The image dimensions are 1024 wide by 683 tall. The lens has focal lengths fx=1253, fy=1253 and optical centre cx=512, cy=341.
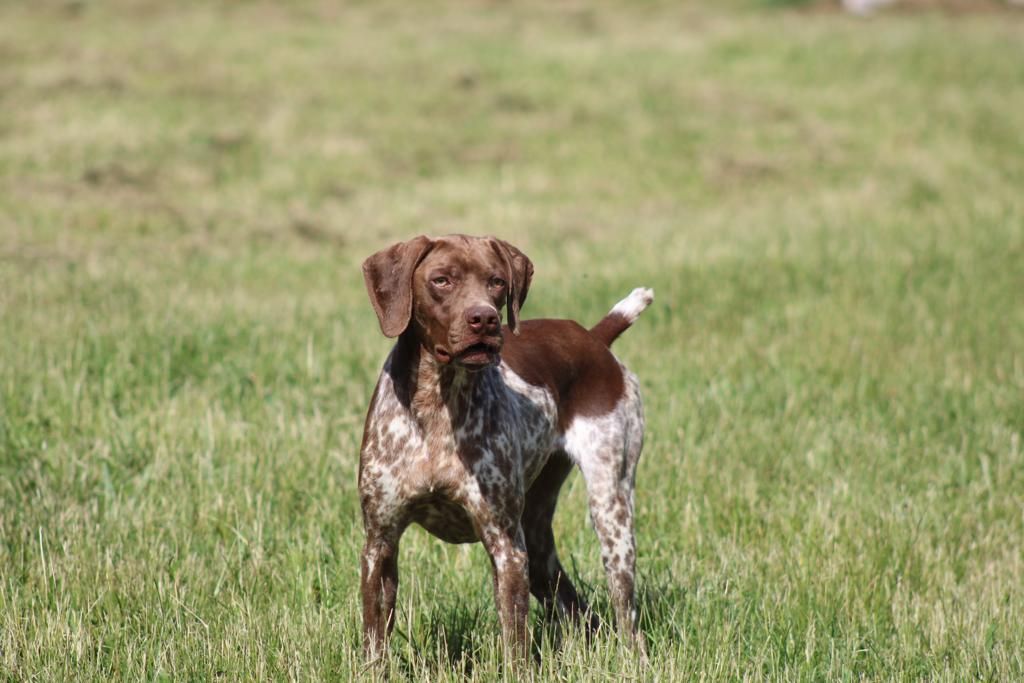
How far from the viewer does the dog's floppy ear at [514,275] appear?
4477 mm

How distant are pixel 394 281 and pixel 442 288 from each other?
7.3 inches

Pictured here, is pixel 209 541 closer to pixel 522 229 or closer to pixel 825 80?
pixel 522 229

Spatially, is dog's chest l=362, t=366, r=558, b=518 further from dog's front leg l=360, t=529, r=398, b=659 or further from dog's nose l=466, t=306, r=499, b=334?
dog's nose l=466, t=306, r=499, b=334

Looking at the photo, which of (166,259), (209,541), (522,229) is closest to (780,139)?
(522,229)

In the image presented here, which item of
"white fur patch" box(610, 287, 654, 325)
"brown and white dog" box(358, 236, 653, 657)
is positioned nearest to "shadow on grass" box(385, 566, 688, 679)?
"brown and white dog" box(358, 236, 653, 657)

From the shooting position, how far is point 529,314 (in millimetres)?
10453

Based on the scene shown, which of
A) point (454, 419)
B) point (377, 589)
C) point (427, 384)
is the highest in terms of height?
point (427, 384)

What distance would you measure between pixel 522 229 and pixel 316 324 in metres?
5.12

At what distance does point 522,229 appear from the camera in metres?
14.5

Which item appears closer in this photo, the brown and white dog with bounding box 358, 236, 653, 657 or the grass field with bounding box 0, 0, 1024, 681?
the brown and white dog with bounding box 358, 236, 653, 657

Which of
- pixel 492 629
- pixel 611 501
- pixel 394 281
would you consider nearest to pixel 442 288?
pixel 394 281

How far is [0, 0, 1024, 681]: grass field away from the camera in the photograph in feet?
16.9

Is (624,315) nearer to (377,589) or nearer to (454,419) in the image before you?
(454,419)

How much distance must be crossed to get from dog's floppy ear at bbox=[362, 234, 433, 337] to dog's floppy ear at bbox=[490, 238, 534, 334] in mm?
270
